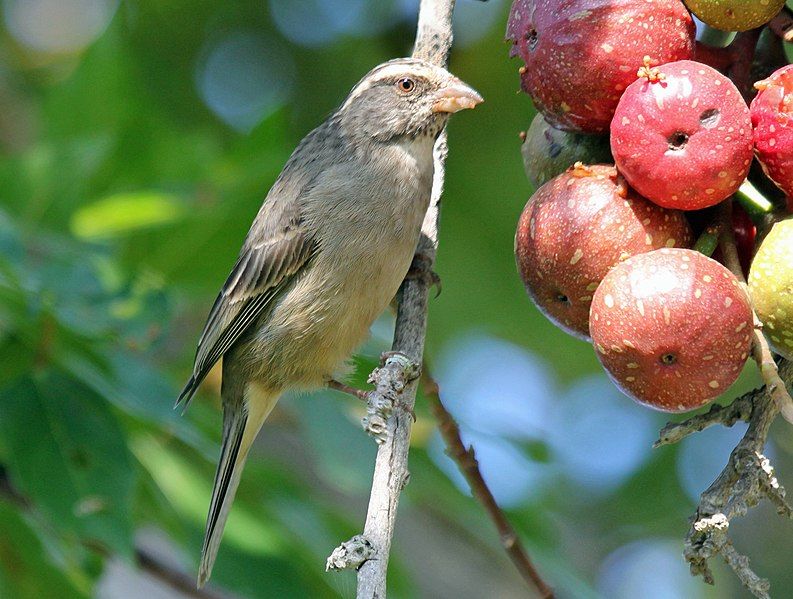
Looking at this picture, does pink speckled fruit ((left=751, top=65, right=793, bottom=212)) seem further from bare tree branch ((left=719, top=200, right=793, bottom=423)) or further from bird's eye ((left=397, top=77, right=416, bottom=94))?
bird's eye ((left=397, top=77, right=416, bottom=94))

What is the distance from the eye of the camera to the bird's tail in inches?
150

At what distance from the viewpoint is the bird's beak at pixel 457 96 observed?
432 centimetres

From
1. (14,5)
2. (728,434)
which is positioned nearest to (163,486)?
(728,434)

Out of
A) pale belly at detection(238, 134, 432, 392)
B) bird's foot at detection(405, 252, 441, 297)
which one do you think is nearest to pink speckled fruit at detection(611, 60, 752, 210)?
bird's foot at detection(405, 252, 441, 297)

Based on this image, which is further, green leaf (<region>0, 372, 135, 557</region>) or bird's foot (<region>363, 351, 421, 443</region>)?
green leaf (<region>0, 372, 135, 557</region>)

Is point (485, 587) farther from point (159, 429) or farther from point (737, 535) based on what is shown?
point (159, 429)

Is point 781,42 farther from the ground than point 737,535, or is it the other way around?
point 781,42

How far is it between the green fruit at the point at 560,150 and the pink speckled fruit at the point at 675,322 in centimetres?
43

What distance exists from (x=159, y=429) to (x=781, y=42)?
2472 mm

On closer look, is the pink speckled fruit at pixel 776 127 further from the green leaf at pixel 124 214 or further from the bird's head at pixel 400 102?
the green leaf at pixel 124 214

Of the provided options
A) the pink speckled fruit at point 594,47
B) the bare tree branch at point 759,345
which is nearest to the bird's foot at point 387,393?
the pink speckled fruit at point 594,47

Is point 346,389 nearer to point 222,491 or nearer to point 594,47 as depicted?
point 222,491

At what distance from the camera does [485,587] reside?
6.80 metres

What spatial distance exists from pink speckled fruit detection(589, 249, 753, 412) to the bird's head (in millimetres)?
2144
